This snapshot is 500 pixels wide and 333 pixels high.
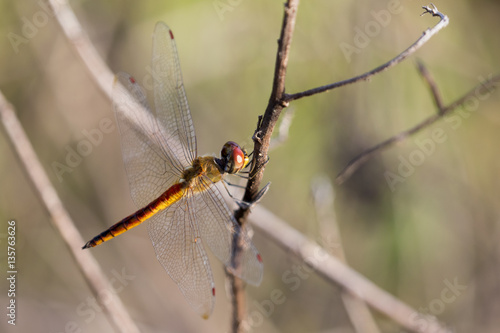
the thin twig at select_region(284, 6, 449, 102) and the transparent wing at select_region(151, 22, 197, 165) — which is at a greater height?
the thin twig at select_region(284, 6, 449, 102)

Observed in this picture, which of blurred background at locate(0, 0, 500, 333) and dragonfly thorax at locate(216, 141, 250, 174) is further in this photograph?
blurred background at locate(0, 0, 500, 333)

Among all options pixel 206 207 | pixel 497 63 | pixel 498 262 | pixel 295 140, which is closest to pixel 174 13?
pixel 295 140

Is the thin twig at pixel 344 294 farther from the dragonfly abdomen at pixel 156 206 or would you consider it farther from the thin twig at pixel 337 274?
the dragonfly abdomen at pixel 156 206

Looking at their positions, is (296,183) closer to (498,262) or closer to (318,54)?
(318,54)

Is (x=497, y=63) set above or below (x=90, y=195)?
above

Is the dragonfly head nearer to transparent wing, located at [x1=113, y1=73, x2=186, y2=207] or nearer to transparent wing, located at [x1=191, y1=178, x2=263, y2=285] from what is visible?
transparent wing, located at [x1=191, y1=178, x2=263, y2=285]

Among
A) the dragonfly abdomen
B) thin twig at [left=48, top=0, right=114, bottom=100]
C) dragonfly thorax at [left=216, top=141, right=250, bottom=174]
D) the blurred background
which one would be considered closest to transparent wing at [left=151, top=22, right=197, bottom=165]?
the dragonfly abdomen

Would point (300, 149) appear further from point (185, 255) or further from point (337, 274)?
point (185, 255)
